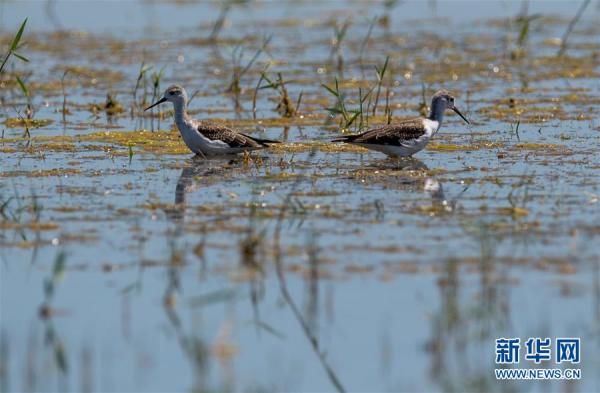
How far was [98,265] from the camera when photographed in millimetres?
8867

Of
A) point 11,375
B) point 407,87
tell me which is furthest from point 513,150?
point 11,375

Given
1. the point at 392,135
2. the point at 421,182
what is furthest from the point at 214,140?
the point at 421,182

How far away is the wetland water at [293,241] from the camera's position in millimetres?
7258

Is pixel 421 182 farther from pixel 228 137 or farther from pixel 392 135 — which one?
pixel 228 137

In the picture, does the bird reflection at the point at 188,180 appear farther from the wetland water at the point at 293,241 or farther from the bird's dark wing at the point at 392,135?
the bird's dark wing at the point at 392,135

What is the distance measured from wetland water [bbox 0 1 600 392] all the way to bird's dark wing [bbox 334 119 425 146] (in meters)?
0.23

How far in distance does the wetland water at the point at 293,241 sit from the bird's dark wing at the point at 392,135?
229 mm

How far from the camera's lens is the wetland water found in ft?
23.8

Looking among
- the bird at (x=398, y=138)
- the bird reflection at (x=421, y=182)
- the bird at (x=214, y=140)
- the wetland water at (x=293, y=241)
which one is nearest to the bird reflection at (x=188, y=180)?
the wetland water at (x=293, y=241)

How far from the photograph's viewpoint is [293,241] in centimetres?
927

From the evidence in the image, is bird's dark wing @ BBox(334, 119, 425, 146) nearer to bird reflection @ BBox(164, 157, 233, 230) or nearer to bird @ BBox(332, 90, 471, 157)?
bird @ BBox(332, 90, 471, 157)

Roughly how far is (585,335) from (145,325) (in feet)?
8.20

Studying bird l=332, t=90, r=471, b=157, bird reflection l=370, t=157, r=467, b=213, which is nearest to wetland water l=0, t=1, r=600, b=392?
bird reflection l=370, t=157, r=467, b=213

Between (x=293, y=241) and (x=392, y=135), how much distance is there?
349 cm
